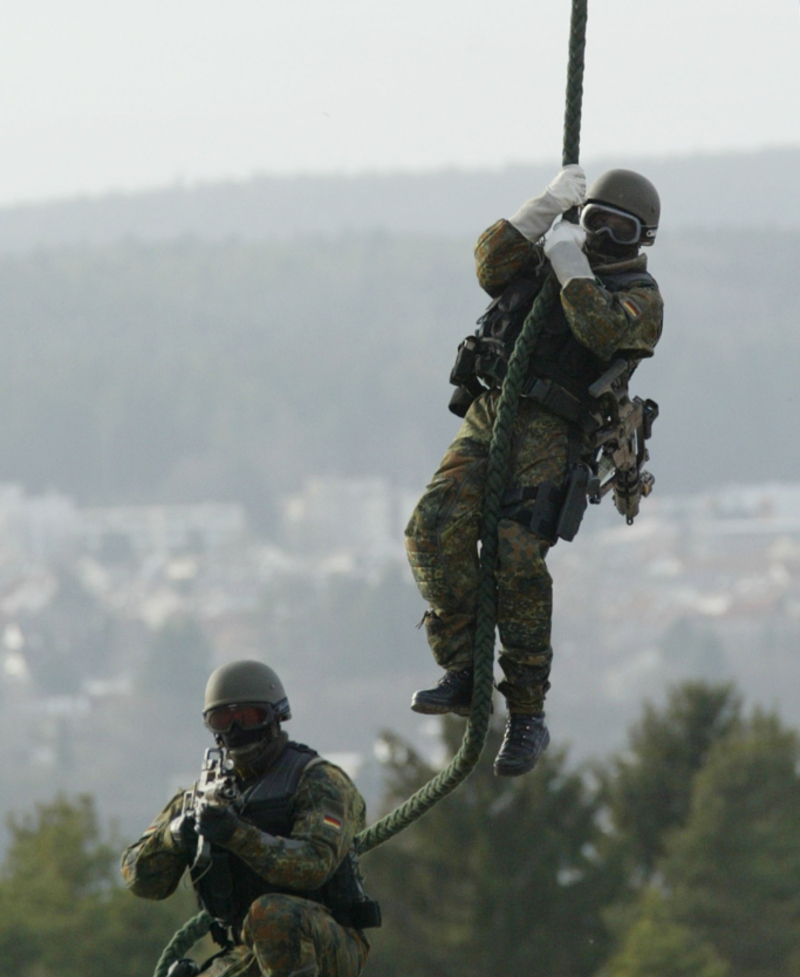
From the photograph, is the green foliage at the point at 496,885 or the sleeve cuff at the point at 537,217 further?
the green foliage at the point at 496,885

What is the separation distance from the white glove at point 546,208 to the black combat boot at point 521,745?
8.47ft

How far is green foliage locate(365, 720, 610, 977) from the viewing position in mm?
55000

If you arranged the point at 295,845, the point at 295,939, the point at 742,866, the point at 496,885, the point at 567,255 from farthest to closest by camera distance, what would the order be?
the point at 742,866 → the point at 496,885 → the point at 567,255 → the point at 295,939 → the point at 295,845

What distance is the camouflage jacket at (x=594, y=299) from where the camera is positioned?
→ 9.89 metres

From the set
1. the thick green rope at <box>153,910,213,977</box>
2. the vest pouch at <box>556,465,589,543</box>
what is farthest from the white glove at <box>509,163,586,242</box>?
the thick green rope at <box>153,910,213,977</box>

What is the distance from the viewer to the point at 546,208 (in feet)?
33.8

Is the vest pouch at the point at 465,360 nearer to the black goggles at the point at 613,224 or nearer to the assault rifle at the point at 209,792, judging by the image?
the black goggles at the point at 613,224

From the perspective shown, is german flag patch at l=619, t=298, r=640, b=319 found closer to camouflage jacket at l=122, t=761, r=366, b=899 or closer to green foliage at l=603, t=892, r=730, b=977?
camouflage jacket at l=122, t=761, r=366, b=899

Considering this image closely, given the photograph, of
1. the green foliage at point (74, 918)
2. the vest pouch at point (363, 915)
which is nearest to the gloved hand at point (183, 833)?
the vest pouch at point (363, 915)

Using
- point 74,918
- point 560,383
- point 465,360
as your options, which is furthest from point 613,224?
point 74,918

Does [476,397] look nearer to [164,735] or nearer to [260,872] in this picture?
[260,872]

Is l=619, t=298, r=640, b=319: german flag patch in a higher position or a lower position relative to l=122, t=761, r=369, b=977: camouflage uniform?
higher

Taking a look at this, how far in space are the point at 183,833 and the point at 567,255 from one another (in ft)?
11.4

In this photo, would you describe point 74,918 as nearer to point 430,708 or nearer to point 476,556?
point 430,708
